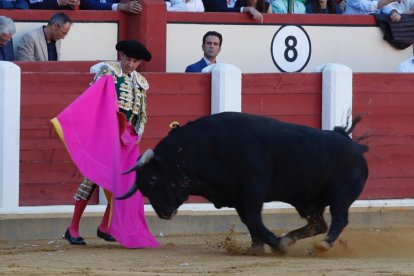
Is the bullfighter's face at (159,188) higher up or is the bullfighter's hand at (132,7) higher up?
the bullfighter's hand at (132,7)

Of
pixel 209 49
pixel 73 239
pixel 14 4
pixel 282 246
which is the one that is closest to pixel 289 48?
pixel 209 49

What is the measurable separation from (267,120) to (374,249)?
1456mm

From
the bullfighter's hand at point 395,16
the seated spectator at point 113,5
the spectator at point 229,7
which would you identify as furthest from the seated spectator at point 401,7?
the seated spectator at point 113,5

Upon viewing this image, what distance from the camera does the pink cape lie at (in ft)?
27.6

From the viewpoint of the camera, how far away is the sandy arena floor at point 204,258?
691cm

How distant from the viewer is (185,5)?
1061 centimetres

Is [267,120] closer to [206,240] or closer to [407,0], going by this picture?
[206,240]

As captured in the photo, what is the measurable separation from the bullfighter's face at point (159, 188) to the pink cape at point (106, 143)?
497 millimetres

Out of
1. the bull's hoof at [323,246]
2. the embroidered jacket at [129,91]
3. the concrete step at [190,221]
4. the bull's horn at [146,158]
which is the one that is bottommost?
the concrete step at [190,221]

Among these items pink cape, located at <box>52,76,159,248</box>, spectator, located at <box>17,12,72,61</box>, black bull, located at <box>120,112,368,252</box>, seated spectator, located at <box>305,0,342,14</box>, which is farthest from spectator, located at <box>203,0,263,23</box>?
black bull, located at <box>120,112,368,252</box>

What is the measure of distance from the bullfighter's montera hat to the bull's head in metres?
0.73

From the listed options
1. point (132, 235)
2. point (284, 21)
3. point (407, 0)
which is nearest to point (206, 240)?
point (132, 235)

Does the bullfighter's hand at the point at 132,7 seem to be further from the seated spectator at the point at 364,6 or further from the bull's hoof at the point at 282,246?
the bull's hoof at the point at 282,246

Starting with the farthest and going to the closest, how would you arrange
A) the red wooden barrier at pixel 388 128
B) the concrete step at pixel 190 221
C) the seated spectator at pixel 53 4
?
the red wooden barrier at pixel 388 128 < the seated spectator at pixel 53 4 < the concrete step at pixel 190 221
